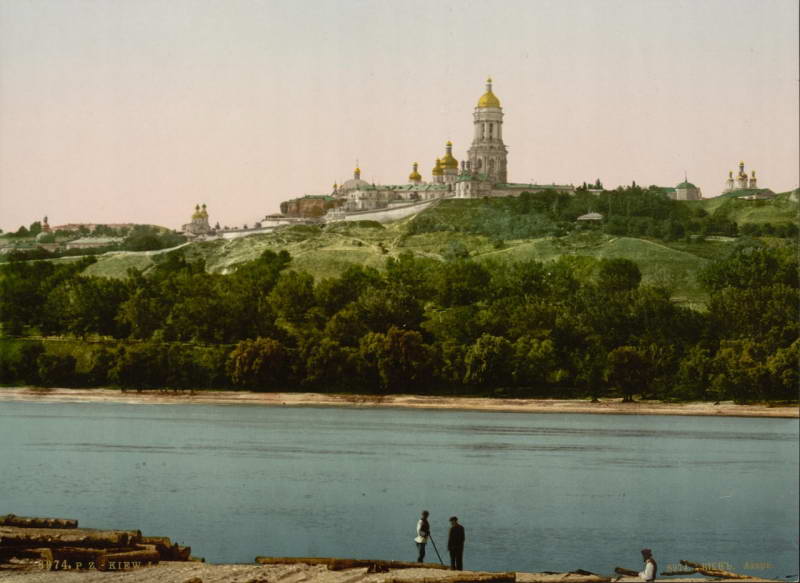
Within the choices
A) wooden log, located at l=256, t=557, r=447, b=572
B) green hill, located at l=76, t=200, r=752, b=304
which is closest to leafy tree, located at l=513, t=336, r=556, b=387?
green hill, located at l=76, t=200, r=752, b=304

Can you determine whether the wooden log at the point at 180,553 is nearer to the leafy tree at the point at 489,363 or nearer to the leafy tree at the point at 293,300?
the leafy tree at the point at 489,363

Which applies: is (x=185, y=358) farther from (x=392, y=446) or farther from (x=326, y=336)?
(x=392, y=446)

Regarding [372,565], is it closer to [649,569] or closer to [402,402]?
[649,569]

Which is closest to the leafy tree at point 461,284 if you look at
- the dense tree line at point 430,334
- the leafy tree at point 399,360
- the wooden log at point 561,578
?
the dense tree line at point 430,334

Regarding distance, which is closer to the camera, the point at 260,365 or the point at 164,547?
the point at 164,547

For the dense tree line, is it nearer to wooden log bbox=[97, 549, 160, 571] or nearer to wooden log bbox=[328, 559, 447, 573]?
wooden log bbox=[328, 559, 447, 573]

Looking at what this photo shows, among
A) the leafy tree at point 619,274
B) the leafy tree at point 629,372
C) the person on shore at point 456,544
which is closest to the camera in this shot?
the person on shore at point 456,544

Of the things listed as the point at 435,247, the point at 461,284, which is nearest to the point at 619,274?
the point at 461,284
